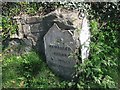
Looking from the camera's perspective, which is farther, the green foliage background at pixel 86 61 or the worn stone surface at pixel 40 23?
the worn stone surface at pixel 40 23

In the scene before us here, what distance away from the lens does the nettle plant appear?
15.1 ft

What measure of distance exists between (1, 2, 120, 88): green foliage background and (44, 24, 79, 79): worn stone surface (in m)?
0.12

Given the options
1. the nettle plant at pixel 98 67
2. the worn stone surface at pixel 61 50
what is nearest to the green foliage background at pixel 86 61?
the nettle plant at pixel 98 67

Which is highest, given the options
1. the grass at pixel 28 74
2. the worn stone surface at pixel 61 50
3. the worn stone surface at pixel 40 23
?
the worn stone surface at pixel 40 23

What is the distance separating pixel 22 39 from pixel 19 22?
28cm

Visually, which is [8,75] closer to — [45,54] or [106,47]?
[45,54]

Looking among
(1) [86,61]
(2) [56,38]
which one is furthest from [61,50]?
(1) [86,61]

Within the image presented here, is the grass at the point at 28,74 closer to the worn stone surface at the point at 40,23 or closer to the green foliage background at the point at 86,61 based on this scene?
Answer: the green foliage background at the point at 86,61

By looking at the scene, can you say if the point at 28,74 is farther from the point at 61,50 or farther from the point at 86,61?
the point at 86,61

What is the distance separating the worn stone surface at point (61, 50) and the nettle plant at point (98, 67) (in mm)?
171

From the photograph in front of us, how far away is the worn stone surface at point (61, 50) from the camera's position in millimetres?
4672

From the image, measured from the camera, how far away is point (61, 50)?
4.80m

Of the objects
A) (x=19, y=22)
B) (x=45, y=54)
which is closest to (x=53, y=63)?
(x=45, y=54)

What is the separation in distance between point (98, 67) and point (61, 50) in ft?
1.87
